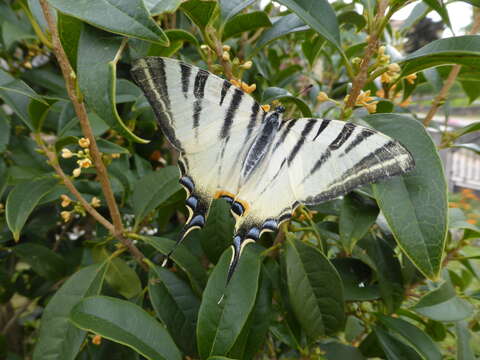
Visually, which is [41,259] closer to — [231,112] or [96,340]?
[96,340]

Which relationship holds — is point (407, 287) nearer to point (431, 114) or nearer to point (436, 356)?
point (436, 356)

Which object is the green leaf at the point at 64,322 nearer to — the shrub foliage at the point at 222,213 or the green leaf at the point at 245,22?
the shrub foliage at the point at 222,213

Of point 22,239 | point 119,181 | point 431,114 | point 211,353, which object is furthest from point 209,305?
point 22,239

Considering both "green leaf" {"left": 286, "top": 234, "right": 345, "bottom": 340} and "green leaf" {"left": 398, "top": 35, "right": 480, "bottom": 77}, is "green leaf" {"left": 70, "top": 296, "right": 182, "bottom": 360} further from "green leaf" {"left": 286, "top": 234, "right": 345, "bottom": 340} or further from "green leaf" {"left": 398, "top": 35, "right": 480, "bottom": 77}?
"green leaf" {"left": 398, "top": 35, "right": 480, "bottom": 77}

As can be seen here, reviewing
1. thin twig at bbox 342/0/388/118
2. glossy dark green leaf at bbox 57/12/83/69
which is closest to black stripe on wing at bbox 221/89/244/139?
thin twig at bbox 342/0/388/118

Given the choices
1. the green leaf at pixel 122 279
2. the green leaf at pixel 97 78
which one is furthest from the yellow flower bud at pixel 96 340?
the green leaf at pixel 97 78

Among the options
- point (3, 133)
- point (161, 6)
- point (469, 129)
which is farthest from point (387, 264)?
point (3, 133)
